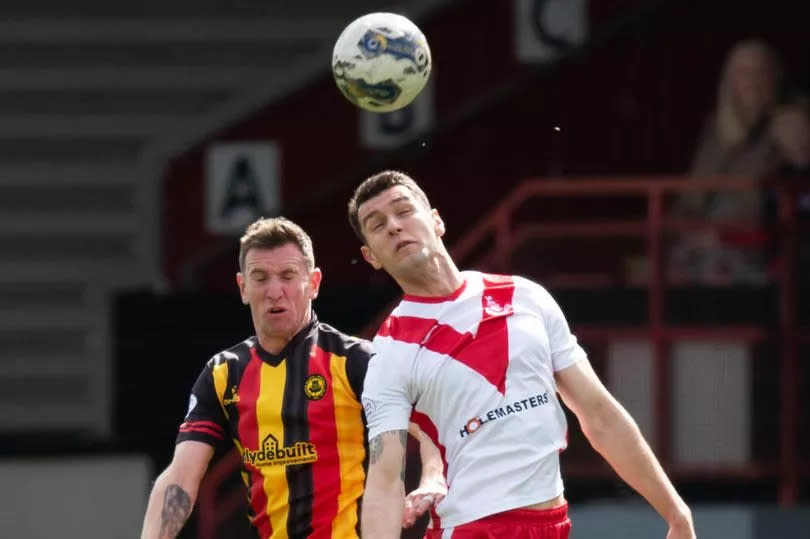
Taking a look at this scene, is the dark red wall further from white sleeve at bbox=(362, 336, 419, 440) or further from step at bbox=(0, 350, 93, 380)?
white sleeve at bbox=(362, 336, 419, 440)

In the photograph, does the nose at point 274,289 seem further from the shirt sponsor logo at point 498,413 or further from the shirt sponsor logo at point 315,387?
the shirt sponsor logo at point 498,413

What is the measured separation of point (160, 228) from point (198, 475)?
560 cm

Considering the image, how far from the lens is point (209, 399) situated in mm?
6676

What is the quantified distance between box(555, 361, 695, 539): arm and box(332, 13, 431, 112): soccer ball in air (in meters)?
1.69

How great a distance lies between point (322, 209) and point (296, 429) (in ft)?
17.5

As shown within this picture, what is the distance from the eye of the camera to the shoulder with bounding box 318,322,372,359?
6.65 metres

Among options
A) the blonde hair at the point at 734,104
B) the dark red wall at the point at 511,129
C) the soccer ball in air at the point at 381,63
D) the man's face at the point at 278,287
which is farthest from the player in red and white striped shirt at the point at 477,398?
the dark red wall at the point at 511,129

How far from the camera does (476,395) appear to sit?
5.91 m

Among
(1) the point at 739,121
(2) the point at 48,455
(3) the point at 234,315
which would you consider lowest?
(2) the point at 48,455

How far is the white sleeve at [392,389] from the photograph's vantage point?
19.3 ft

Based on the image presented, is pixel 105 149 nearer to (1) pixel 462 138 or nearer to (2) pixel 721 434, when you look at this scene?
(1) pixel 462 138

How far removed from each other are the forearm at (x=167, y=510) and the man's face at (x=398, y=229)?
3.50ft

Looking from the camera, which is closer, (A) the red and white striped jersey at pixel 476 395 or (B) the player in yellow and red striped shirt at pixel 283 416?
(A) the red and white striped jersey at pixel 476 395

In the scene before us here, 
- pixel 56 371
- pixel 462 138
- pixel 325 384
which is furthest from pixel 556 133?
pixel 325 384
